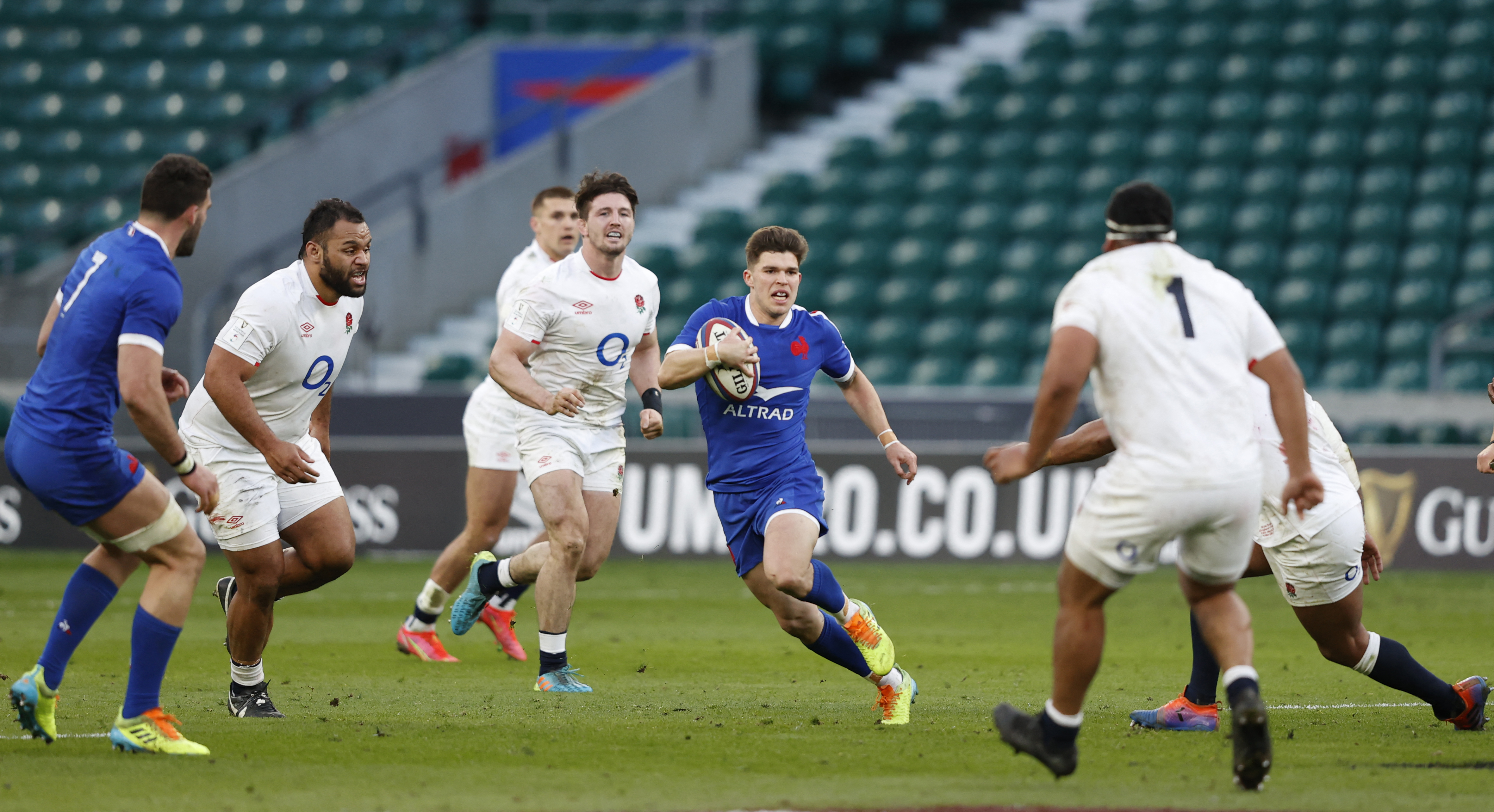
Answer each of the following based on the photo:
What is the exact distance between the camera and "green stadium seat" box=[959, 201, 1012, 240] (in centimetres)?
2111

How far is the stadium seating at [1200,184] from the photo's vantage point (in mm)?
19172

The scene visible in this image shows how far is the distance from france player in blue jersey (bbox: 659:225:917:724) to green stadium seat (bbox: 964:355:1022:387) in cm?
1135

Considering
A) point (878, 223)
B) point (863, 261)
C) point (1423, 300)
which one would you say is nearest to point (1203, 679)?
point (1423, 300)

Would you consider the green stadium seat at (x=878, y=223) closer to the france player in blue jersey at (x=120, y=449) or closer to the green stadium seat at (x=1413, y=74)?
the green stadium seat at (x=1413, y=74)

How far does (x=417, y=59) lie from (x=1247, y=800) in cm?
2049

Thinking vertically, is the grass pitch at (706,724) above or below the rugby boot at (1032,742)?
below

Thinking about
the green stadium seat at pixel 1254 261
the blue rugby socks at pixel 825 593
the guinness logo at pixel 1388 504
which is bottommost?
the guinness logo at pixel 1388 504

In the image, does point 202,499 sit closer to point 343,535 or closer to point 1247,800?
point 343,535

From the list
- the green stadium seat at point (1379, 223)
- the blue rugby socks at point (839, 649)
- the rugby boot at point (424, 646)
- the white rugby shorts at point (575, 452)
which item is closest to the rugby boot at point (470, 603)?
the rugby boot at point (424, 646)

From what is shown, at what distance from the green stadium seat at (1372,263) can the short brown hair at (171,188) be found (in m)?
15.4

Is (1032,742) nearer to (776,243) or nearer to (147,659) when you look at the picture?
(776,243)

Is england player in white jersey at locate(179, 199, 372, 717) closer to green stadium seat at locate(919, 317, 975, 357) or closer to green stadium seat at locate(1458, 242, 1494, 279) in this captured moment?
green stadium seat at locate(919, 317, 975, 357)

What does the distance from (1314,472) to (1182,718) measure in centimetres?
118

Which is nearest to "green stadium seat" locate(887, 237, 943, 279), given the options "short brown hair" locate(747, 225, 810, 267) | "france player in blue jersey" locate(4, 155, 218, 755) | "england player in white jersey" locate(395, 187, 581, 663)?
"england player in white jersey" locate(395, 187, 581, 663)
